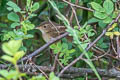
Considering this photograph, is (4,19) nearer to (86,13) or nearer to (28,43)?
(28,43)

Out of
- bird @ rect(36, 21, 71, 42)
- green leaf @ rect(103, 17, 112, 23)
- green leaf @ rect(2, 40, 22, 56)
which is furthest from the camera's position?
bird @ rect(36, 21, 71, 42)

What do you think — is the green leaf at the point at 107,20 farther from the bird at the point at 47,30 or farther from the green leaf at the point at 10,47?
the bird at the point at 47,30

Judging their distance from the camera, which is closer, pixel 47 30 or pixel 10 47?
pixel 10 47

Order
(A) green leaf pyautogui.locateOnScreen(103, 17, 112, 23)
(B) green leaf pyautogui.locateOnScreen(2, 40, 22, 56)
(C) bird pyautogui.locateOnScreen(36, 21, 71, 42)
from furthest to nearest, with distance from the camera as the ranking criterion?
(C) bird pyautogui.locateOnScreen(36, 21, 71, 42) < (A) green leaf pyautogui.locateOnScreen(103, 17, 112, 23) < (B) green leaf pyautogui.locateOnScreen(2, 40, 22, 56)

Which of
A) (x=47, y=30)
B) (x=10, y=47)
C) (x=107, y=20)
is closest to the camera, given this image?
(x=10, y=47)

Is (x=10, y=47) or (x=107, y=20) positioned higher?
(x=10, y=47)

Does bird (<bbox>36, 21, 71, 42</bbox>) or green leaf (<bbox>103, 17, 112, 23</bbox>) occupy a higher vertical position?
green leaf (<bbox>103, 17, 112, 23</bbox>)

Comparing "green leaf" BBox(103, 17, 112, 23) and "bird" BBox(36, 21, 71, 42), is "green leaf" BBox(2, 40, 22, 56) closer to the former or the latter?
"green leaf" BBox(103, 17, 112, 23)

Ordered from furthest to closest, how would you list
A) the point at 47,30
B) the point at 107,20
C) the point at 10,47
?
1. the point at 47,30
2. the point at 107,20
3. the point at 10,47

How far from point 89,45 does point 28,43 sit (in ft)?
5.53

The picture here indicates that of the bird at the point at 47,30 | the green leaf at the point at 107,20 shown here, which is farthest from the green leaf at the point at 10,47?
the bird at the point at 47,30

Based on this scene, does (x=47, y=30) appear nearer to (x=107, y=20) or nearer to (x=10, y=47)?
(x=107, y=20)

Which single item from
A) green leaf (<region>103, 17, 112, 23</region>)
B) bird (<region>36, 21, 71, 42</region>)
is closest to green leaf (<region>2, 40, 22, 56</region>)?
green leaf (<region>103, 17, 112, 23</region>)

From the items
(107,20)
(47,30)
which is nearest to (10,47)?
(107,20)
